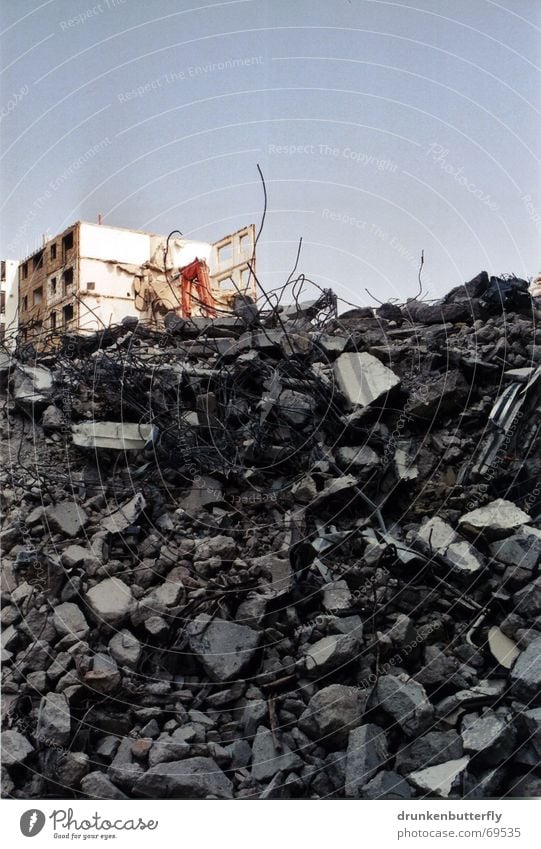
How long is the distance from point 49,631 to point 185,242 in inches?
131

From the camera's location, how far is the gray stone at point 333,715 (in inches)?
140

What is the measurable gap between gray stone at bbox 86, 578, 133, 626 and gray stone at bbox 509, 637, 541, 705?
2.14 metres

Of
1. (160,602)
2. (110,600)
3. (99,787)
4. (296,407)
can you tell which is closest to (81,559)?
(110,600)

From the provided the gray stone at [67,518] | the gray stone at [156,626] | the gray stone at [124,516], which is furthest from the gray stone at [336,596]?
the gray stone at [67,518]

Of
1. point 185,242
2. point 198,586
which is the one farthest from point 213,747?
point 185,242

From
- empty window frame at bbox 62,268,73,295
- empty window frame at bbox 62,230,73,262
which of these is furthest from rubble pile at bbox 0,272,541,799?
empty window frame at bbox 62,230,73,262

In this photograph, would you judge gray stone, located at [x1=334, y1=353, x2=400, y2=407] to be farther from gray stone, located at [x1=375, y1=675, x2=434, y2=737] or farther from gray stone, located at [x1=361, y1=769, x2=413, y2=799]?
gray stone, located at [x1=361, y1=769, x2=413, y2=799]

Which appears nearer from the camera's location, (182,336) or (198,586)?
(198,586)

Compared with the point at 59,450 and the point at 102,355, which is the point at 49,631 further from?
the point at 102,355

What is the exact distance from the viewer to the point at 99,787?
3.39m

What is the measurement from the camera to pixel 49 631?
396 cm

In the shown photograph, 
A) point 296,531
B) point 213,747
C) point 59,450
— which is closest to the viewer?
point 213,747

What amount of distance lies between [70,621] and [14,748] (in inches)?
27.5

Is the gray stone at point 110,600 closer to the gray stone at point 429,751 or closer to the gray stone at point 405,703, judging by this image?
the gray stone at point 405,703
